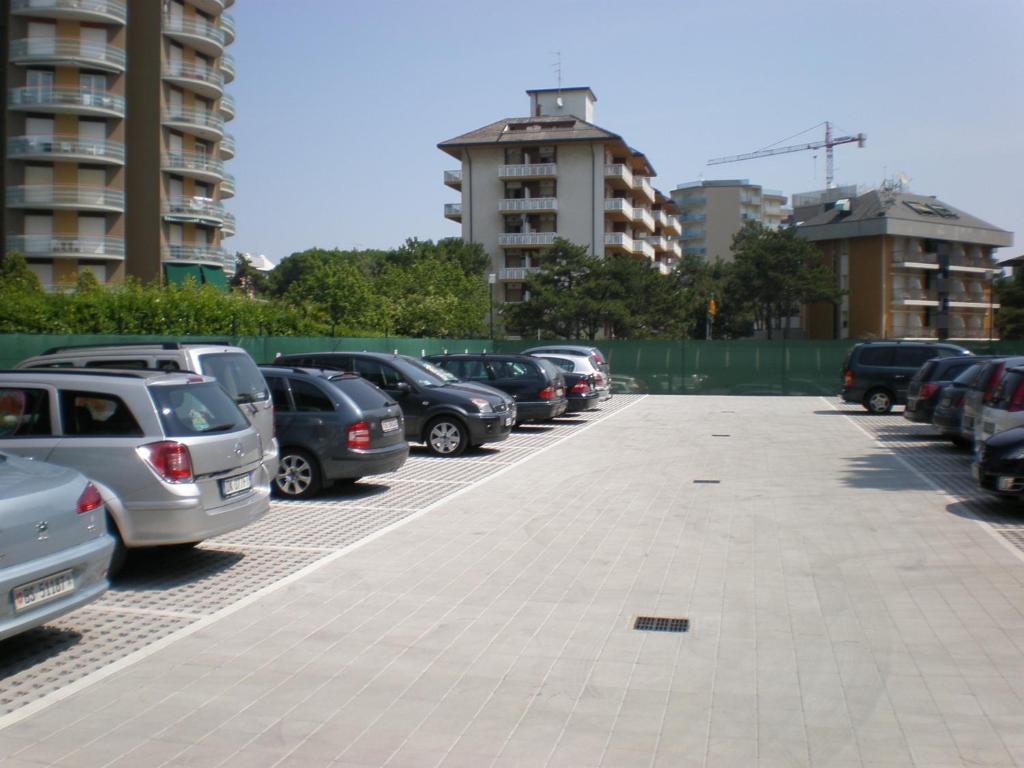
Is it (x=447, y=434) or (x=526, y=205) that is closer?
(x=447, y=434)

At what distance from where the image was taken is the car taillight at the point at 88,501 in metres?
6.65

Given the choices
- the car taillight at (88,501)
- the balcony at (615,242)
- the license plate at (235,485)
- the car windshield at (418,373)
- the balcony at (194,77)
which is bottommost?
the license plate at (235,485)

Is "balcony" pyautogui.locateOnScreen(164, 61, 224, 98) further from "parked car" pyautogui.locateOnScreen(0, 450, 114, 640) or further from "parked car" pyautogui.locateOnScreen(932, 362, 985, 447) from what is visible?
"parked car" pyautogui.locateOnScreen(0, 450, 114, 640)

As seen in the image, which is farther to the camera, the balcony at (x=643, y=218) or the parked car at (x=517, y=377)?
the balcony at (x=643, y=218)

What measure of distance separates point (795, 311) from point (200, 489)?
8236 centimetres

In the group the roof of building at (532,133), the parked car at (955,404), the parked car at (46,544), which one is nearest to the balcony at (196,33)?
the roof of building at (532,133)

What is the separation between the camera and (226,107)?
206 feet

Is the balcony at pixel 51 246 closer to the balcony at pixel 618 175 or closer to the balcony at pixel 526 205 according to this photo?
the balcony at pixel 526 205

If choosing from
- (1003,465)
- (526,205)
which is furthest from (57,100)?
(1003,465)

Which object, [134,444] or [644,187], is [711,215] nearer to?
[644,187]

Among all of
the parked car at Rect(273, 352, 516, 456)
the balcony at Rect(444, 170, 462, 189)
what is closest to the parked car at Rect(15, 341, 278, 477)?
the parked car at Rect(273, 352, 516, 456)

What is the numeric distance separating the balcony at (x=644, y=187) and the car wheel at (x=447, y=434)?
67.0m

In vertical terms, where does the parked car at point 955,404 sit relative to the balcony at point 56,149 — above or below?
below

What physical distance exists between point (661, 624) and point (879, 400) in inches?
931
